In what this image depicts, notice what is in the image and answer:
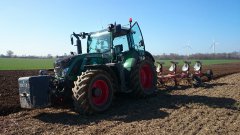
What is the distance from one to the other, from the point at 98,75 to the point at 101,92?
0.52 meters

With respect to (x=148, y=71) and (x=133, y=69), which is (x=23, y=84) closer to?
(x=133, y=69)

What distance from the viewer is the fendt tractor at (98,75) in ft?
26.4

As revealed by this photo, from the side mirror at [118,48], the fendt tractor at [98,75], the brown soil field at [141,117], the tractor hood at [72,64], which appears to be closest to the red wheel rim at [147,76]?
the fendt tractor at [98,75]

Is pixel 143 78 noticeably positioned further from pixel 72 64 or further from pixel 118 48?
pixel 72 64

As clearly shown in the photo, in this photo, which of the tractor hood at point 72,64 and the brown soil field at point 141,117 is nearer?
the brown soil field at point 141,117

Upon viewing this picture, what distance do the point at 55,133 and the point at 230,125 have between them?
3723 mm

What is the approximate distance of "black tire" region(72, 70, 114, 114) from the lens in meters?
7.99

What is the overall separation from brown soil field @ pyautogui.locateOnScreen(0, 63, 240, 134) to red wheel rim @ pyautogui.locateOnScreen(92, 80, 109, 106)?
1.14 ft

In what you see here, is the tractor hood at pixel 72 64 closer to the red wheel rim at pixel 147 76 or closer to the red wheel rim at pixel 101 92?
the red wheel rim at pixel 101 92

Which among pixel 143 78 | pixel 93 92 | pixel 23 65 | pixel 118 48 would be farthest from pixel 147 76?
pixel 23 65

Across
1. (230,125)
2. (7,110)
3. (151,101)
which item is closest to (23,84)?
(7,110)

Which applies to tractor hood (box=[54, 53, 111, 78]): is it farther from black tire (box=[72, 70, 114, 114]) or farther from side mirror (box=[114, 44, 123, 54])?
side mirror (box=[114, 44, 123, 54])

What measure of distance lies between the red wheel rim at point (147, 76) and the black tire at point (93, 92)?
2.36 m

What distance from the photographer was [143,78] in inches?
439
